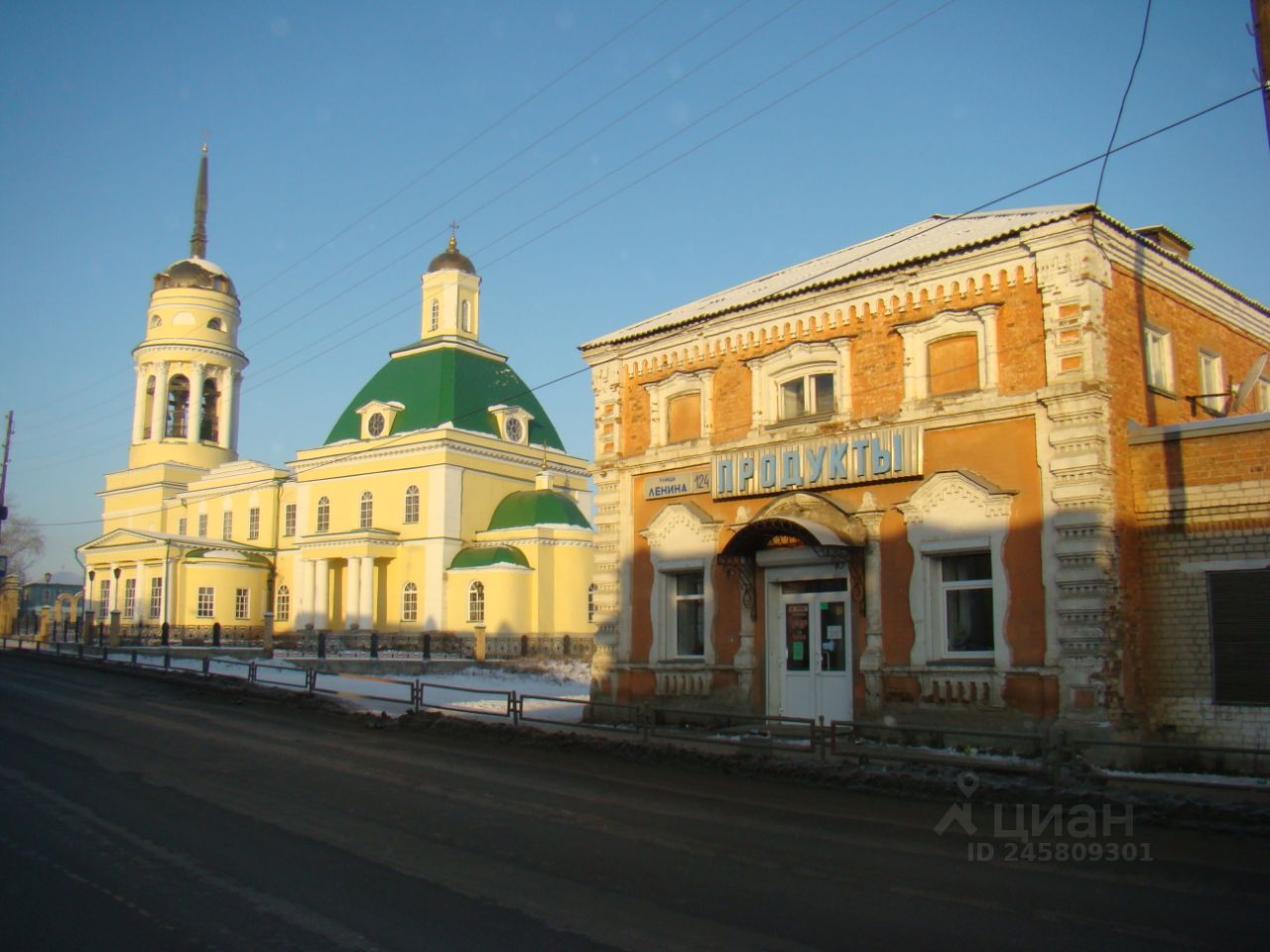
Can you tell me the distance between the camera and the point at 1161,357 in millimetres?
18000

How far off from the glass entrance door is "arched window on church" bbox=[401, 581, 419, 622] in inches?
1306

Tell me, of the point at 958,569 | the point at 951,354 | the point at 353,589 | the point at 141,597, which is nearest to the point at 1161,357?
the point at 951,354

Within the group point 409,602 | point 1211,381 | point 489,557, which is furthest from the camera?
point 409,602

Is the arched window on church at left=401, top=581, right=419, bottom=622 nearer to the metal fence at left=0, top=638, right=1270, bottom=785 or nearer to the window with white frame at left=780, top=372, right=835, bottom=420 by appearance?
the metal fence at left=0, top=638, right=1270, bottom=785

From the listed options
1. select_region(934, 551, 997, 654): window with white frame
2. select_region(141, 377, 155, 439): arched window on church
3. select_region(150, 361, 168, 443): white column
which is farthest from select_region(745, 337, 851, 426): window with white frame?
select_region(141, 377, 155, 439): arched window on church

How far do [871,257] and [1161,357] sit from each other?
5085 millimetres

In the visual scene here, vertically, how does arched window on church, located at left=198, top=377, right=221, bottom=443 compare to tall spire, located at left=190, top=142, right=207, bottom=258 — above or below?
below

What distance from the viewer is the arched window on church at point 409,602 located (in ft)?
165

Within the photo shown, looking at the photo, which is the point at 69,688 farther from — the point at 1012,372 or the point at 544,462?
the point at 544,462

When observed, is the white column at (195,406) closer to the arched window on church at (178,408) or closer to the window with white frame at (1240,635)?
the arched window on church at (178,408)

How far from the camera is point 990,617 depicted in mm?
16828

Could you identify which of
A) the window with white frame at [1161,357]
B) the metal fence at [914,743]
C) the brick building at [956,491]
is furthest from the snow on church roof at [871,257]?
the metal fence at [914,743]

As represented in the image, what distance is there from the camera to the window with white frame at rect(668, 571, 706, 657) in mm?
21141

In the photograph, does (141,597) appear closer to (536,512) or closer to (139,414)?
(139,414)
